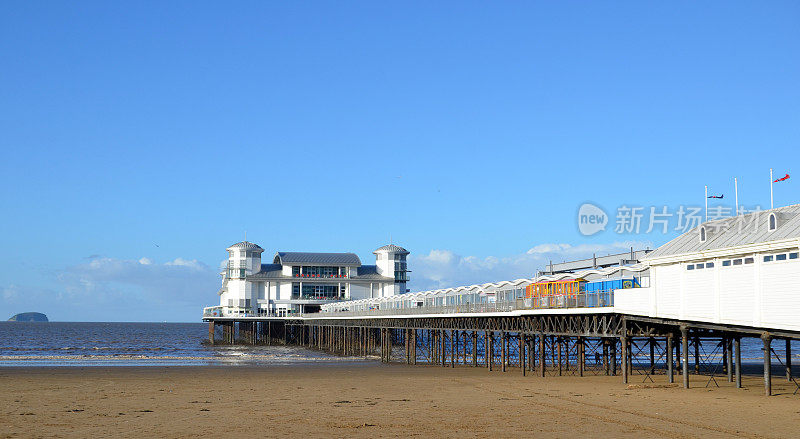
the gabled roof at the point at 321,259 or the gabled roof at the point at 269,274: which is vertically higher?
the gabled roof at the point at 321,259

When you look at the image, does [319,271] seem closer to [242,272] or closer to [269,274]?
[269,274]

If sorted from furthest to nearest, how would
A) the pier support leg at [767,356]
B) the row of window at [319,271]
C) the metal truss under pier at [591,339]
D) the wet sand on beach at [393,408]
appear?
1. the row of window at [319,271]
2. the metal truss under pier at [591,339]
3. the pier support leg at [767,356]
4. the wet sand on beach at [393,408]

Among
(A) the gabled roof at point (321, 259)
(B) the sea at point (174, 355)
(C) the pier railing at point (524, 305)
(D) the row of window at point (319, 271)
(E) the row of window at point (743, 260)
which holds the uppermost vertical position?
(A) the gabled roof at point (321, 259)

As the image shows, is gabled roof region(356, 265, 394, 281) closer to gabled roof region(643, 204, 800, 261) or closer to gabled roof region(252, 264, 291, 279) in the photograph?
gabled roof region(252, 264, 291, 279)

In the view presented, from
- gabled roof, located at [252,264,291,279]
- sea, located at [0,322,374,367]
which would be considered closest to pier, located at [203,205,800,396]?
sea, located at [0,322,374,367]

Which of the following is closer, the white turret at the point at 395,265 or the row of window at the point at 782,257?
the row of window at the point at 782,257

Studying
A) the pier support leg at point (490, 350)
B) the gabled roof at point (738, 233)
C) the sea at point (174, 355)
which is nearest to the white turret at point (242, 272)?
the sea at point (174, 355)

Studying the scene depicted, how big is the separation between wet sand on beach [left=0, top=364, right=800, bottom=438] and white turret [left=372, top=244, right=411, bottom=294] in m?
77.2

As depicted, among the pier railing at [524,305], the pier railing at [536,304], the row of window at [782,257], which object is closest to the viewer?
the row of window at [782,257]

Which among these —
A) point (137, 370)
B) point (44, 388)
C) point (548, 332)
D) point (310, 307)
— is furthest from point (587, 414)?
point (310, 307)

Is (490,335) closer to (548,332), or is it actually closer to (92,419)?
(548,332)

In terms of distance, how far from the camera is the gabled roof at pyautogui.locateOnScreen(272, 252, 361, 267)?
389ft

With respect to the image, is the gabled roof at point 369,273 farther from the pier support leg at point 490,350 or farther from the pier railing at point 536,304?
the pier support leg at point 490,350

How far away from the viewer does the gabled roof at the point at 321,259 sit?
11844 cm
